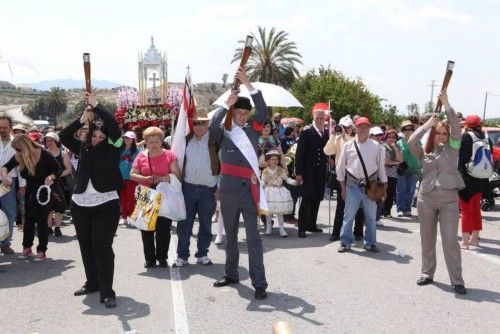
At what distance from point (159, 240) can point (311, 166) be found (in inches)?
125

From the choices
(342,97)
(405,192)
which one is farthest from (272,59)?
(405,192)

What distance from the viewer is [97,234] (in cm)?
558

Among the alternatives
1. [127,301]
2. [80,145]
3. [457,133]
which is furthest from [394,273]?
[80,145]

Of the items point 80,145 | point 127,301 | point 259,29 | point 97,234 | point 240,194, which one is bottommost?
point 127,301

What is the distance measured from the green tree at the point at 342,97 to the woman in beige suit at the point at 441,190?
131 ft

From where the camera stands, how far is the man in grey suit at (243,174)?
19.1 feet

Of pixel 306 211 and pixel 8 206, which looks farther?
pixel 306 211

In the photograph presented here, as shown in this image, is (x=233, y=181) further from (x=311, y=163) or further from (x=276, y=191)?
(x=311, y=163)

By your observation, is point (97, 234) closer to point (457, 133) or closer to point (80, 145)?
point (80, 145)

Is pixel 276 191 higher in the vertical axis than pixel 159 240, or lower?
higher

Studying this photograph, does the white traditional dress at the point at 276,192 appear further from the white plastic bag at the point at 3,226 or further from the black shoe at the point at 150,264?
the white plastic bag at the point at 3,226

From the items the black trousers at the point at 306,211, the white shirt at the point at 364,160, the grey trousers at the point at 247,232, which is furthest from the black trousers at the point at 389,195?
the grey trousers at the point at 247,232

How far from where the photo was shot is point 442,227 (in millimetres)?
6070

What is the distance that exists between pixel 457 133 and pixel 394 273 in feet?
6.18
